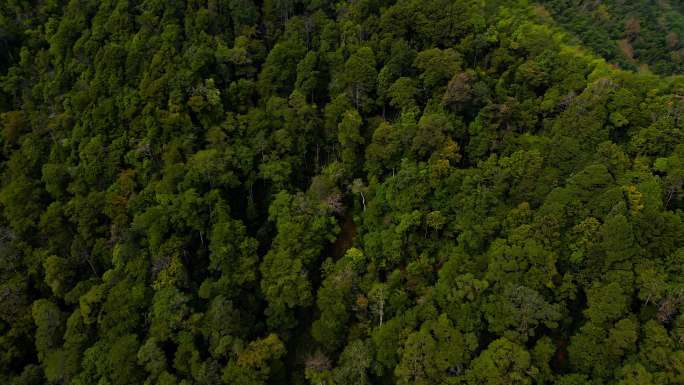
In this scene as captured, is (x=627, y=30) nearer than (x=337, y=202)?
No

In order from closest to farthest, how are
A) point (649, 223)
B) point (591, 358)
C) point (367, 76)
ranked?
point (591, 358) < point (649, 223) < point (367, 76)

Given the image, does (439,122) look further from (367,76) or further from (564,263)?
(564,263)

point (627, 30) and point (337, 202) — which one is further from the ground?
point (627, 30)

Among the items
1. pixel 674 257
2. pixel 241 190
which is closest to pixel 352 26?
pixel 241 190

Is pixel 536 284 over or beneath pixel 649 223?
beneath

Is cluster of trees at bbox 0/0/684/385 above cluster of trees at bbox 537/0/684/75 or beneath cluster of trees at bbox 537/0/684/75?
beneath

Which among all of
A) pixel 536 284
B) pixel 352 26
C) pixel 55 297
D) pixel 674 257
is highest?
pixel 352 26
